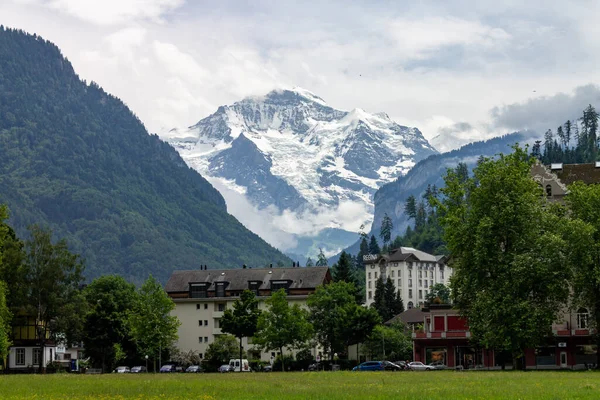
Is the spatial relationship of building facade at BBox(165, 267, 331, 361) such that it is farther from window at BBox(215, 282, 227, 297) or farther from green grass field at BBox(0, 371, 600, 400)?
green grass field at BBox(0, 371, 600, 400)

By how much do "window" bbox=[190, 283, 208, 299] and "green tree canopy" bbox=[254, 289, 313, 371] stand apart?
158 ft

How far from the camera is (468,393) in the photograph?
55.3 metres

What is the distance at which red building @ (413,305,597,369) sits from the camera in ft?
421

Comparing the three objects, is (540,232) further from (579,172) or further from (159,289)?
(159,289)

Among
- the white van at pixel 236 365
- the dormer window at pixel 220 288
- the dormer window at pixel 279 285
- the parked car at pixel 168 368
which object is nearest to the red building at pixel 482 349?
the white van at pixel 236 365

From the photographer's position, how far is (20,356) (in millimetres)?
154000

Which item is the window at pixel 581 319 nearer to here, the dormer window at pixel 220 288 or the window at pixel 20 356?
the window at pixel 20 356

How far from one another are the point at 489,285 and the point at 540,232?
25.7 feet

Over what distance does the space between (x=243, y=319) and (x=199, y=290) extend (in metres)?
40.1

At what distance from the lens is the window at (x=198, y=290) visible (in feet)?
643

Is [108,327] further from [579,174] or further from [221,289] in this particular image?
[579,174]

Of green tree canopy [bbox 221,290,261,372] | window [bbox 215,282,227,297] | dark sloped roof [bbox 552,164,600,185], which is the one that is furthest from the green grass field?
window [bbox 215,282,227,297]

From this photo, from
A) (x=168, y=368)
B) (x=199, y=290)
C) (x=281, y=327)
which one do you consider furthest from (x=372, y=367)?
(x=199, y=290)

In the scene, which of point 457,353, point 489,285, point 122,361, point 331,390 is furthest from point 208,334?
point 331,390
